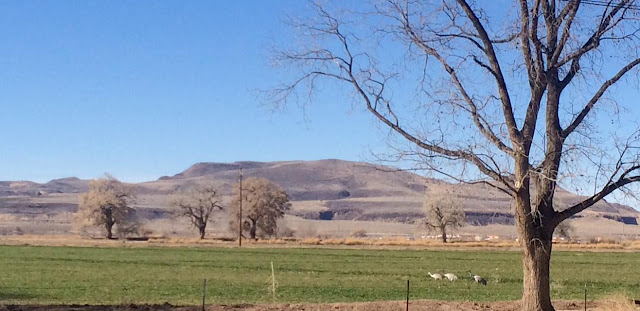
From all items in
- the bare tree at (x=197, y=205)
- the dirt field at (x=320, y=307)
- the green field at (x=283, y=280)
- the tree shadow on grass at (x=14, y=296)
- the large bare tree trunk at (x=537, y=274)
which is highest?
the bare tree at (x=197, y=205)

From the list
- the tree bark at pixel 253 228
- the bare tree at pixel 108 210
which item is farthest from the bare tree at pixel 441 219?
the bare tree at pixel 108 210

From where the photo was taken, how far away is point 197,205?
12012 cm

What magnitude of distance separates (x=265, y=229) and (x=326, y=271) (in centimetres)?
6956

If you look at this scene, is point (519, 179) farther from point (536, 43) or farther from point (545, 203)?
point (536, 43)

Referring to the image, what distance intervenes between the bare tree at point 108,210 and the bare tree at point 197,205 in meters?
6.83

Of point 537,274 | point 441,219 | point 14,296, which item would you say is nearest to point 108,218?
point 441,219

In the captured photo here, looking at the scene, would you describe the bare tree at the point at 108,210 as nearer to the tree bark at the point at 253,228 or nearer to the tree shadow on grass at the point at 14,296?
the tree bark at the point at 253,228

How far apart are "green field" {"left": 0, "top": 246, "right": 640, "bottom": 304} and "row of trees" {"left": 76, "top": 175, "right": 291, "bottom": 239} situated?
56335 millimetres

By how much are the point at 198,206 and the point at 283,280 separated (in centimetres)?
8709

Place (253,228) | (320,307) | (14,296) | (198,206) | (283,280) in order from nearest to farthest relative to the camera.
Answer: (320,307), (14,296), (283,280), (253,228), (198,206)

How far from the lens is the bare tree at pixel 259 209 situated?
110 metres

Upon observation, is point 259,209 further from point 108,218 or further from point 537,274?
point 537,274

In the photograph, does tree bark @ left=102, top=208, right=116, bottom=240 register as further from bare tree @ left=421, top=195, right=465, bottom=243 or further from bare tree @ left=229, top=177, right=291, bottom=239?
bare tree @ left=421, top=195, right=465, bottom=243

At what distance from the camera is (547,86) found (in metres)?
14.2
